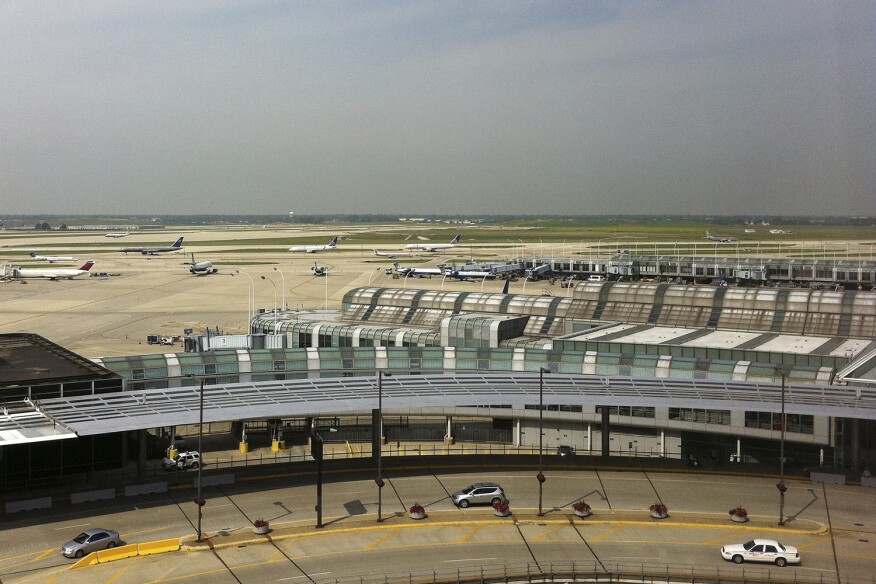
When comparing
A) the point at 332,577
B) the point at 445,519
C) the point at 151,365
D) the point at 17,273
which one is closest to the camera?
the point at 332,577

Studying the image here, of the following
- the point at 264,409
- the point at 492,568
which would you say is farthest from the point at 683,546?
the point at 264,409

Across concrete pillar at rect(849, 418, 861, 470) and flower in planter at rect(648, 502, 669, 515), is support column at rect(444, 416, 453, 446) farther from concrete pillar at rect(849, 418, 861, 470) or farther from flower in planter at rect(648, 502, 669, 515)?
concrete pillar at rect(849, 418, 861, 470)

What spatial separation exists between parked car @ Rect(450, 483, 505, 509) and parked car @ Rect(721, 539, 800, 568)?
10.1 meters

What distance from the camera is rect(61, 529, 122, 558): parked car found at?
32522 mm

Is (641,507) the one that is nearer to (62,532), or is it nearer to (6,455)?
(62,532)

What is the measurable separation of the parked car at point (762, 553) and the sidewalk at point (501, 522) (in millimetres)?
3633

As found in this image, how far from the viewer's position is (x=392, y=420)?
5462 centimetres

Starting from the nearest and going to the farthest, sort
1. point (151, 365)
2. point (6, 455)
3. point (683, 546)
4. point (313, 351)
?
point (683, 546), point (6, 455), point (151, 365), point (313, 351)

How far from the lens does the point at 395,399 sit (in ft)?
145

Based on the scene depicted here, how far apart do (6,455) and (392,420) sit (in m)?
22.2

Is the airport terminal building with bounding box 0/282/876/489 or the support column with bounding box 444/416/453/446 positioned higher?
the airport terminal building with bounding box 0/282/876/489

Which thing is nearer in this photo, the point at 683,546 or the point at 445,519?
the point at 683,546

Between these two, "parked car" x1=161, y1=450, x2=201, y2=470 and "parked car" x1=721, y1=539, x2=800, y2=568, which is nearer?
"parked car" x1=721, y1=539, x2=800, y2=568

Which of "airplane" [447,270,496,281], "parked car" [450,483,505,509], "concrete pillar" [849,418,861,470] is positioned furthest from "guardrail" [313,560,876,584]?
"airplane" [447,270,496,281]
